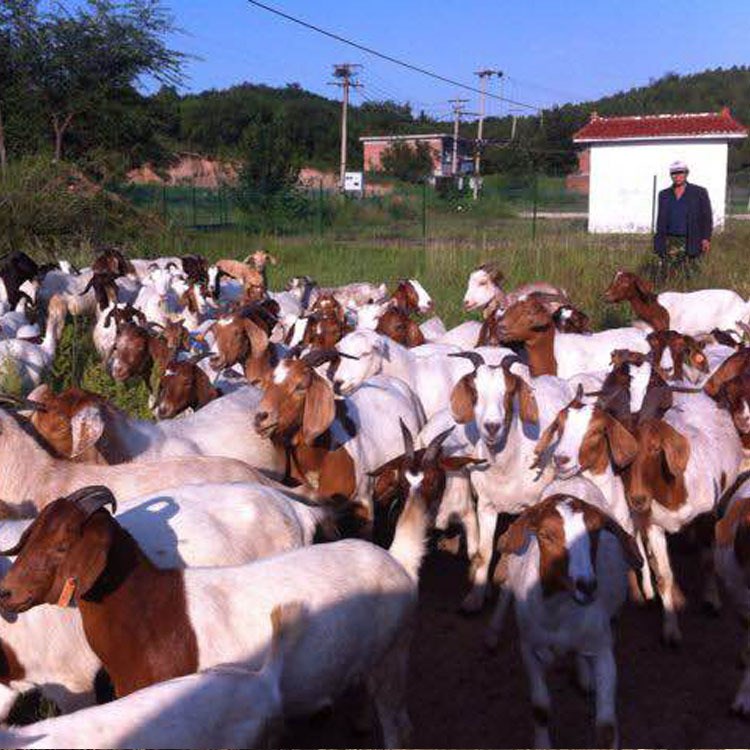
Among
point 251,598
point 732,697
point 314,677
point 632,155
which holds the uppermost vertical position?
point 632,155

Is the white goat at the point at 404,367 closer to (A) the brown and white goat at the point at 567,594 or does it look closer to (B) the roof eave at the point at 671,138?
(A) the brown and white goat at the point at 567,594

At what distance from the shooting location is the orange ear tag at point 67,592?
12.2ft

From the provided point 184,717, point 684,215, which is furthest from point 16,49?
point 184,717

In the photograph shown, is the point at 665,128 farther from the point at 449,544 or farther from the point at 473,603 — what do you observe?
the point at 473,603

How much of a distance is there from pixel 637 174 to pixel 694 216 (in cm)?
2377

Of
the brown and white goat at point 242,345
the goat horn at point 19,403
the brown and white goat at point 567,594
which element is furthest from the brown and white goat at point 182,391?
the brown and white goat at point 567,594

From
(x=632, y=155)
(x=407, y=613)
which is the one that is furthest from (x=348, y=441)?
(x=632, y=155)

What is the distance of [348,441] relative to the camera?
641cm

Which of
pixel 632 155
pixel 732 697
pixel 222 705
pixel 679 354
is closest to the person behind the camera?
pixel 222 705

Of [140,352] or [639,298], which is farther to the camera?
[639,298]

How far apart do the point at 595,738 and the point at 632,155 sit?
3352 centimetres

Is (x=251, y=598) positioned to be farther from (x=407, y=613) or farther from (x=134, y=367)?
(x=134, y=367)

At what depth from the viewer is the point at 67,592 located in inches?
146

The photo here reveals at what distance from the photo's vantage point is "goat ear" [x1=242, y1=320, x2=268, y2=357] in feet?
26.1
